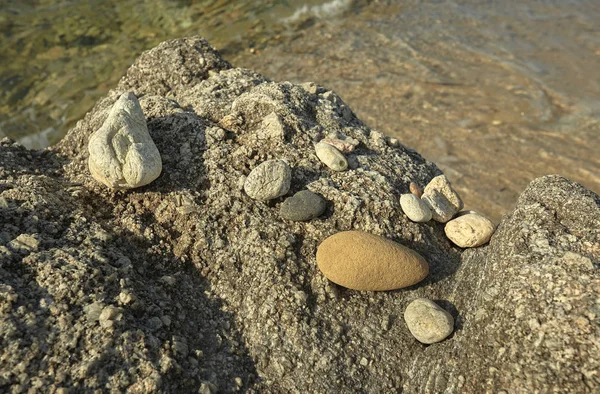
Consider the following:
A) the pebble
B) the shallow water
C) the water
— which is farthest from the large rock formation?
the water

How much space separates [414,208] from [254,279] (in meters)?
0.86

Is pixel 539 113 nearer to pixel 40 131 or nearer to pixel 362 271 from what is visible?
pixel 362 271

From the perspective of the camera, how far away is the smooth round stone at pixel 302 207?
2225 millimetres

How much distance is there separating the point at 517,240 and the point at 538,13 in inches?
291

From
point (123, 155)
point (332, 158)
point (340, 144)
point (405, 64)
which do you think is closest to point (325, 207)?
point (332, 158)

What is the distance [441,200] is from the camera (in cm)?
255

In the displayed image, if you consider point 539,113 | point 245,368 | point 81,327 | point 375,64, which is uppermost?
point 81,327

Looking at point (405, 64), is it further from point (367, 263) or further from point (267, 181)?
point (367, 263)

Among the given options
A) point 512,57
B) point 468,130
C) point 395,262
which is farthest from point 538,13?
point 395,262

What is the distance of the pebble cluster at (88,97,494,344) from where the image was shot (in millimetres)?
2057

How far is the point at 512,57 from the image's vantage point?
6.96 meters

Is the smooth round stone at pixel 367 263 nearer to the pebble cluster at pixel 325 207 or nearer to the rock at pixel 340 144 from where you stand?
the pebble cluster at pixel 325 207

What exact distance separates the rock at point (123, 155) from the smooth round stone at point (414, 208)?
3.91 ft

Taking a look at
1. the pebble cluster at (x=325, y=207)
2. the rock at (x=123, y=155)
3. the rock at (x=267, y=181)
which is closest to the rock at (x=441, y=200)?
the pebble cluster at (x=325, y=207)
